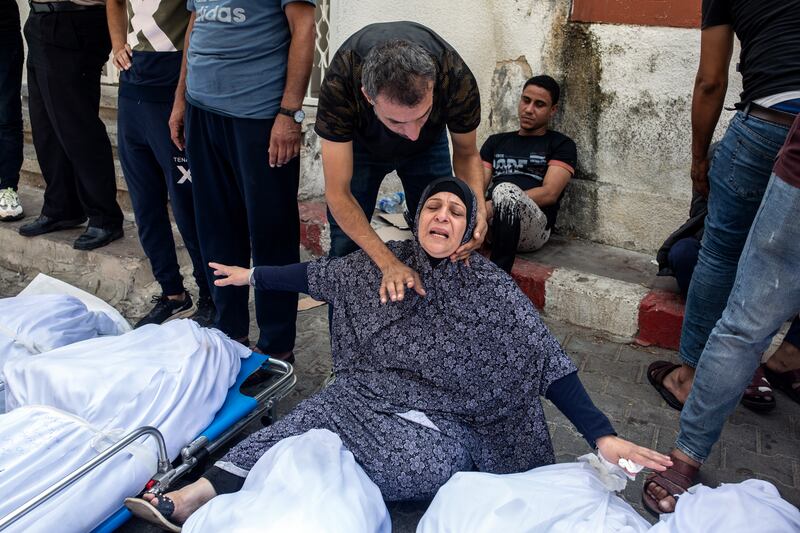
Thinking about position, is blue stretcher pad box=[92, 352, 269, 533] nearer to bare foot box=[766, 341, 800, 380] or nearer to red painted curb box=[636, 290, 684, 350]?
red painted curb box=[636, 290, 684, 350]

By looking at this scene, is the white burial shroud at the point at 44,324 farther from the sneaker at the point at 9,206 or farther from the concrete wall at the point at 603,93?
the concrete wall at the point at 603,93

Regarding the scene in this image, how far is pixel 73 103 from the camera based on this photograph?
3.97 metres

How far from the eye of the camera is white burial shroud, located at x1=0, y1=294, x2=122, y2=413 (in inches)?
105

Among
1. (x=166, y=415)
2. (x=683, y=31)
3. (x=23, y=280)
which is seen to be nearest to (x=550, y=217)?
(x=683, y=31)

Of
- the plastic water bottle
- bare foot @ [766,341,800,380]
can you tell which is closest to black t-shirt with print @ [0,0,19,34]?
the plastic water bottle

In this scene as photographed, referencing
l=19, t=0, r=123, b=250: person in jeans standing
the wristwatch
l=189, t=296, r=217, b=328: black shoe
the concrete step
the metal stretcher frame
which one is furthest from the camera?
the concrete step

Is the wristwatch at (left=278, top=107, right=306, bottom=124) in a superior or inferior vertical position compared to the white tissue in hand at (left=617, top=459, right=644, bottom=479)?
superior

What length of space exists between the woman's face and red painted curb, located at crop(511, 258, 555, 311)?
1489mm

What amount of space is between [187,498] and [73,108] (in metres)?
2.76

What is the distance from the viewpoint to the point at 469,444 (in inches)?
91.5

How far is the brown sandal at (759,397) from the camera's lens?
9.29 feet

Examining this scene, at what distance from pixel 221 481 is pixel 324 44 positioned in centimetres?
354

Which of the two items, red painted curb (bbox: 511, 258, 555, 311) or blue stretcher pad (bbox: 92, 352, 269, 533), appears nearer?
blue stretcher pad (bbox: 92, 352, 269, 533)

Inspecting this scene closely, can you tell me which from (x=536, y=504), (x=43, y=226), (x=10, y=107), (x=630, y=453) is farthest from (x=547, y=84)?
(x=10, y=107)
